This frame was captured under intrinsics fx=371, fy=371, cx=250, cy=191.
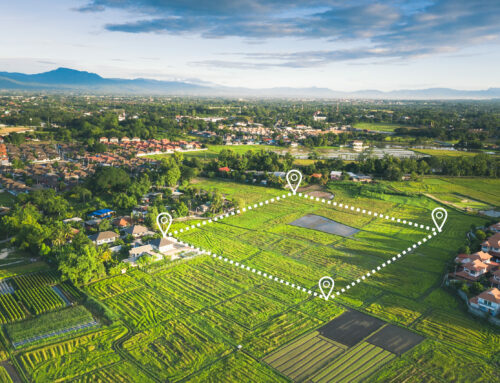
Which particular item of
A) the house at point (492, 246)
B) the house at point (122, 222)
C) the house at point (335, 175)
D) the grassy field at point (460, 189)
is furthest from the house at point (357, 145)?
the house at point (122, 222)

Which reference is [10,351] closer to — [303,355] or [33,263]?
[33,263]

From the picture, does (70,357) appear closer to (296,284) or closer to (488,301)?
(296,284)

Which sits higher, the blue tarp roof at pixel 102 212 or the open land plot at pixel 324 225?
the blue tarp roof at pixel 102 212

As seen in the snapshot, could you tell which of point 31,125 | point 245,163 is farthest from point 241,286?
point 31,125

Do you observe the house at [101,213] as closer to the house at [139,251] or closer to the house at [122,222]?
the house at [122,222]

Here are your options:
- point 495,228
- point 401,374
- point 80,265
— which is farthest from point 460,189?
point 80,265

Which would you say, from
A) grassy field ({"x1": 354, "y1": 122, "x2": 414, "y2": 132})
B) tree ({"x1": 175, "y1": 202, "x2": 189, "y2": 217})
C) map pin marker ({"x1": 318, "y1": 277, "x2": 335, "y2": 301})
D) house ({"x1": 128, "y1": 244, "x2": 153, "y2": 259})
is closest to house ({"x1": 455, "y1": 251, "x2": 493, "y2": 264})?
map pin marker ({"x1": 318, "y1": 277, "x2": 335, "y2": 301})

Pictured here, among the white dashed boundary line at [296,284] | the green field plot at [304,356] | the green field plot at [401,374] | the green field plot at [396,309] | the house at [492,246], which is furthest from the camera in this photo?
the house at [492,246]

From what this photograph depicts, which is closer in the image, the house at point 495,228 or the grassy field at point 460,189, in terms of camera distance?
the house at point 495,228
